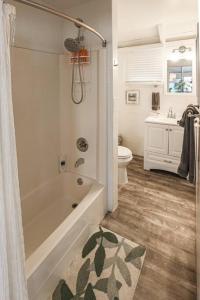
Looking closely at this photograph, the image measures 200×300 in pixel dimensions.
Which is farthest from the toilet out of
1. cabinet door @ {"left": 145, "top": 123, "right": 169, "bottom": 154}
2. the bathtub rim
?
the bathtub rim

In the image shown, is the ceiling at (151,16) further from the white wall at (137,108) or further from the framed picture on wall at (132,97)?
the framed picture on wall at (132,97)

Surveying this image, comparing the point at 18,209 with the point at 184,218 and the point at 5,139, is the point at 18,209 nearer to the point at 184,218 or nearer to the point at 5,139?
the point at 5,139

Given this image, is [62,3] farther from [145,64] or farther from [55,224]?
[55,224]

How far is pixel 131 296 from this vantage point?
157cm

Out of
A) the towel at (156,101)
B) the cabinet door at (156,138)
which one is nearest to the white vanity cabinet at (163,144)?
the cabinet door at (156,138)

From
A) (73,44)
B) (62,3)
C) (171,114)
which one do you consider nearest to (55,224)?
(73,44)

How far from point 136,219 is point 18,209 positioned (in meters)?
1.74

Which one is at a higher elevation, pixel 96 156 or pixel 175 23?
pixel 175 23

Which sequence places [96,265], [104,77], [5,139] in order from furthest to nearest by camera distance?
1. [104,77]
2. [96,265]
3. [5,139]

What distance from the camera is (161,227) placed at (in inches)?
91.4

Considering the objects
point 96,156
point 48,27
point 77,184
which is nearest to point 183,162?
point 96,156

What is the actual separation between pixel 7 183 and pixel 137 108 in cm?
368

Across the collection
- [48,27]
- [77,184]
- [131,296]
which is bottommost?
[131,296]

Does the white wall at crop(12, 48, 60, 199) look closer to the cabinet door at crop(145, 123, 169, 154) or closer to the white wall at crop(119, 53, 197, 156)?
Result: the cabinet door at crop(145, 123, 169, 154)
